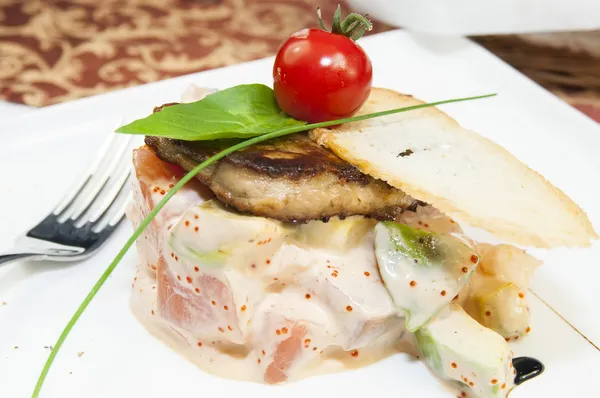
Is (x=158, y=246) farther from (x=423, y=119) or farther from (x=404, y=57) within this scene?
(x=404, y=57)

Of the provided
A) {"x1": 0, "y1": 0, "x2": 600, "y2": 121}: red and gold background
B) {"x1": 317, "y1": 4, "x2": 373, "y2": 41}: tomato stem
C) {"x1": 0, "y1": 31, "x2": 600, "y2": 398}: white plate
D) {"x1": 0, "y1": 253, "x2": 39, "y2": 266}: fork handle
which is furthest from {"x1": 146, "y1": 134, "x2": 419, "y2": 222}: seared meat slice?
{"x1": 0, "y1": 0, "x2": 600, "y2": 121}: red and gold background

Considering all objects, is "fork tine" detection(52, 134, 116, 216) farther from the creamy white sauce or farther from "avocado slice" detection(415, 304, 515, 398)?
"avocado slice" detection(415, 304, 515, 398)

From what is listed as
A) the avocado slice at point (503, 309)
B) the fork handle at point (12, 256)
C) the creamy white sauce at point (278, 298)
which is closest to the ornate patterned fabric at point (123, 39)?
the fork handle at point (12, 256)

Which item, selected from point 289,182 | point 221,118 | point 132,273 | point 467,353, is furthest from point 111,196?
point 467,353

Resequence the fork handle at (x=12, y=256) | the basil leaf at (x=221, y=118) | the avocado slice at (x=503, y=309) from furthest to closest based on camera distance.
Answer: the fork handle at (x=12, y=256) → the avocado slice at (x=503, y=309) → the basil leaf at (x=221, y=118)

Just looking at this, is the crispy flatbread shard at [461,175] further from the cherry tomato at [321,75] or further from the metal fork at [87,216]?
the metal fork at [87,216]

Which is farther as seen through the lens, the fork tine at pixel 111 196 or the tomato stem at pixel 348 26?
the fork tine at pixel 111 196
